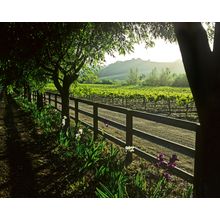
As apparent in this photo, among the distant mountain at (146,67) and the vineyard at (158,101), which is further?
the vineyard at (158,101)

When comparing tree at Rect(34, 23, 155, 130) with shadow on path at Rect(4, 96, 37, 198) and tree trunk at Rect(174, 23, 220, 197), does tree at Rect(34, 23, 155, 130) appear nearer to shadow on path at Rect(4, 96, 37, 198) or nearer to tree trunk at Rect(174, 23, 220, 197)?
shadow on path at Rect(4, 96, 37, 198)

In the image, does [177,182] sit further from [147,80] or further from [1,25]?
[147,80]

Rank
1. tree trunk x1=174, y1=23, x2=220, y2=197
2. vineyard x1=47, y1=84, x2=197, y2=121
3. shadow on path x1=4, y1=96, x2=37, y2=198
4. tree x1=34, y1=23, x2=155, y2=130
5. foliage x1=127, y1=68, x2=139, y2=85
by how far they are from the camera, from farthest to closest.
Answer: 1. foliage x1=127, y1=68, x2=139, y2=85
2. vineyard x1=47, y1=84, x2=197, y2=121
3. tree x1=34, y1=23, x2=155, y2=130
4. shadow on path x1=4, y1=96, x2=37, y2=198
5. tree trunk x1=174, y1=23, x2=220, y2=197

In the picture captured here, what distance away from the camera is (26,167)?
223 inches

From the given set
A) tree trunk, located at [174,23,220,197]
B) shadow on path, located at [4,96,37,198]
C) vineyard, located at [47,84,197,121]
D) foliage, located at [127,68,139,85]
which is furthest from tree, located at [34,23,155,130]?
foliage, located at [127,68,139,85]

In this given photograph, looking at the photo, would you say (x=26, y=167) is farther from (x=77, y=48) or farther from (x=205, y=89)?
(x=205, y=89)

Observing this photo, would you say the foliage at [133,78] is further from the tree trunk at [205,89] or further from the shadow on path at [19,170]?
the tree trunk at [205,89]

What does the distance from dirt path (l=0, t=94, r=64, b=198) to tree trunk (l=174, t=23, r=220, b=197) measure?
2184 mm

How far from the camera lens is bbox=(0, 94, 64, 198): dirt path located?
4.52 meters

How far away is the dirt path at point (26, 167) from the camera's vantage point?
14.8 feet

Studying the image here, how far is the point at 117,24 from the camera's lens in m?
5.05

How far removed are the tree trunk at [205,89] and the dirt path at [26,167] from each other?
2184mm

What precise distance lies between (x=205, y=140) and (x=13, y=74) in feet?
20.6

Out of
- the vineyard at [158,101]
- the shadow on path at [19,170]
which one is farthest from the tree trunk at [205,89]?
the vineyard at [158,101]
